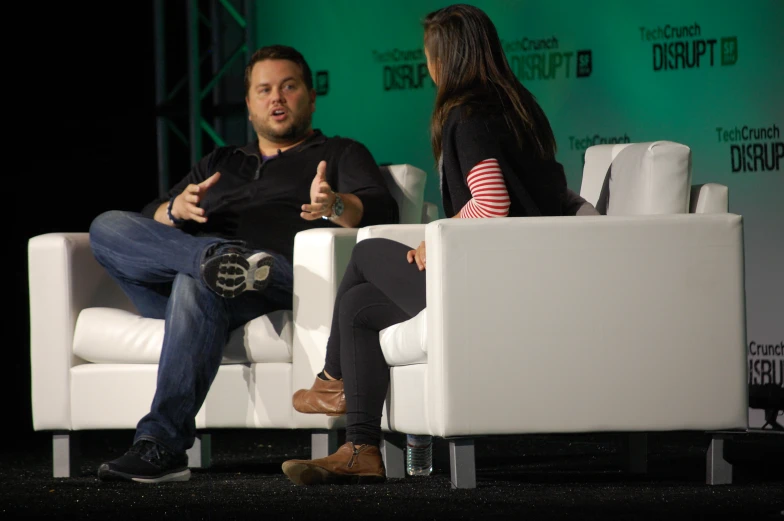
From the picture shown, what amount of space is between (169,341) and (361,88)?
136 inches

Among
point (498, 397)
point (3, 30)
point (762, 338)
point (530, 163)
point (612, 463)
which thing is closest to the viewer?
point (498, 397)

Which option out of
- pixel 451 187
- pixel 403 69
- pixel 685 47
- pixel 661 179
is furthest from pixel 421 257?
pixel 403 69

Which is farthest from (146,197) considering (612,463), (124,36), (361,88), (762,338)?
(612,463)

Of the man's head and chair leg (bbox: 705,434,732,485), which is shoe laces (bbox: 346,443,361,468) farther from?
the man's head

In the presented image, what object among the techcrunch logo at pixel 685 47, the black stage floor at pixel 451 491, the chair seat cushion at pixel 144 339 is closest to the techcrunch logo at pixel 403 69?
the techcrunch logo at pixel 685 47

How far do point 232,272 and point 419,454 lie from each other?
682mm

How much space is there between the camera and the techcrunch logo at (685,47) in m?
4.82

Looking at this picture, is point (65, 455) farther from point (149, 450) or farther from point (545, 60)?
point (545, 60)

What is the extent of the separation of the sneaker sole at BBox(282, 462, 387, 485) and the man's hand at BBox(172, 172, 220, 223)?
36.4 inches

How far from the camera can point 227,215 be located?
3598mm

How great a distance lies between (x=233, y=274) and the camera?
2945 millimetres

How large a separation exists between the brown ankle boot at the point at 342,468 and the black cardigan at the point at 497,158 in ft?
1.93

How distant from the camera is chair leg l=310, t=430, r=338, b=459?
10.2ft

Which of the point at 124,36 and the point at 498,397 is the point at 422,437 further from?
the point at 124,36
